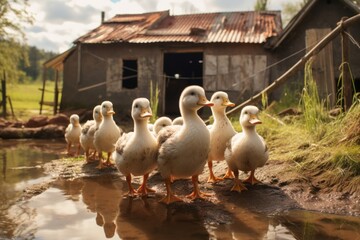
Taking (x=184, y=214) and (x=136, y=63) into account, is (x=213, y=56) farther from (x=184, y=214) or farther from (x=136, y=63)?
(x=184, y=214)

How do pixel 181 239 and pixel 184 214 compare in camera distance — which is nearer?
pixel 181 239

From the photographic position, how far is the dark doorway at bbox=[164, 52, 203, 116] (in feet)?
69.4

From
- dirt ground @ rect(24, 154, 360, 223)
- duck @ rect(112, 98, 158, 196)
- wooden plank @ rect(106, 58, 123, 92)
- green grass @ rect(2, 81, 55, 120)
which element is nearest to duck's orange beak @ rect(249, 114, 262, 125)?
dirt ground @ rect(24, 154, 360, 223)

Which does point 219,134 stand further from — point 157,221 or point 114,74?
point 114,74

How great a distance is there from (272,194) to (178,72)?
1903cm

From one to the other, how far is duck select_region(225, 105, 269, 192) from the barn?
10195 mm

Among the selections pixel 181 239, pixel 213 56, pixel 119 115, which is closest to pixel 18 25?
pixel 119 115

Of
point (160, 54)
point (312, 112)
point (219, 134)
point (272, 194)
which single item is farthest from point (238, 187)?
point (160, 54)

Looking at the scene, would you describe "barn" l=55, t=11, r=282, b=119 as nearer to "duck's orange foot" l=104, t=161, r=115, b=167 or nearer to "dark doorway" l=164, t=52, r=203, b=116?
"dark doorway" l=164, t=52, r=203, b=116

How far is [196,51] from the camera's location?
16.5 m

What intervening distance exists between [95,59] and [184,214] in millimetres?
15131

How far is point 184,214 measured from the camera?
433cm

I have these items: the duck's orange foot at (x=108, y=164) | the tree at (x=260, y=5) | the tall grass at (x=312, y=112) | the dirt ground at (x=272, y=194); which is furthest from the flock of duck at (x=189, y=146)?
the tree at (x=260, y=5)

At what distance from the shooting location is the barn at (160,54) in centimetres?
1586
